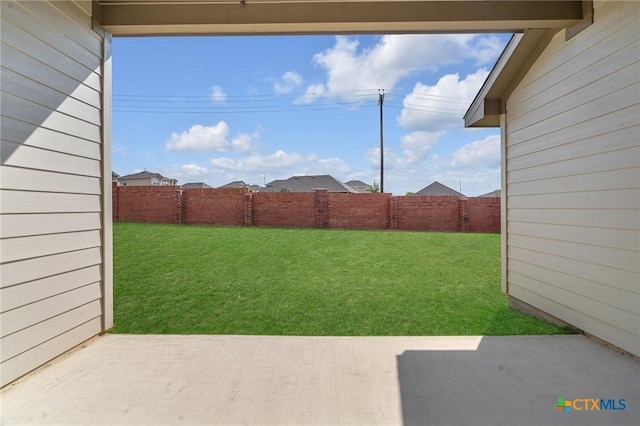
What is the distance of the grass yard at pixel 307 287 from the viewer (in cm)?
354

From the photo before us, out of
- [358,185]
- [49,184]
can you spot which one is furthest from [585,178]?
[358,185]

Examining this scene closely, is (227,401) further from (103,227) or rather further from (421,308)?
(421,308)

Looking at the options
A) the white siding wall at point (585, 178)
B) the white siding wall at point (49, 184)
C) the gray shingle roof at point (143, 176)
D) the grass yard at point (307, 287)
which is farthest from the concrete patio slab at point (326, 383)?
the gray shingle roof at point (143, 176)

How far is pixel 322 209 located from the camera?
1162 centimetres

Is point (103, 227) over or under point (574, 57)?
under

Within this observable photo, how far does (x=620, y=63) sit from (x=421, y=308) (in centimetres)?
302

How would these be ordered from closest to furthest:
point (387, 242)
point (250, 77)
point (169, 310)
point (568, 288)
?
point (568, 288) < point (169, 310) < point (250, 77) < point (387, 242)

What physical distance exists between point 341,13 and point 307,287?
11.8ft

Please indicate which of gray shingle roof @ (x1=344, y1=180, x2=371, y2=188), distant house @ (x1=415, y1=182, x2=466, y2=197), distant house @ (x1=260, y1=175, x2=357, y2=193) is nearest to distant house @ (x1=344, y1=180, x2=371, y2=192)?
gray shingle roof @ (x1=344, y1=180, x2=371, y2=188)

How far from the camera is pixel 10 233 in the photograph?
199 cm

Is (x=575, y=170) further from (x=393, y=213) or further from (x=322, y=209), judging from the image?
(x=322, y=209)

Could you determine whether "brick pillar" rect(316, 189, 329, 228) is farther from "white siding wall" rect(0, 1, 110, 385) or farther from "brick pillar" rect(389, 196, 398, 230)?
"white siding wall" rect(0, 1, 110, 385)

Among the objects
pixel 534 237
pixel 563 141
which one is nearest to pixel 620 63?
pixel 563 141

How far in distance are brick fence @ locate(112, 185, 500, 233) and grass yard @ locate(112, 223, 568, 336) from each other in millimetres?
3261
